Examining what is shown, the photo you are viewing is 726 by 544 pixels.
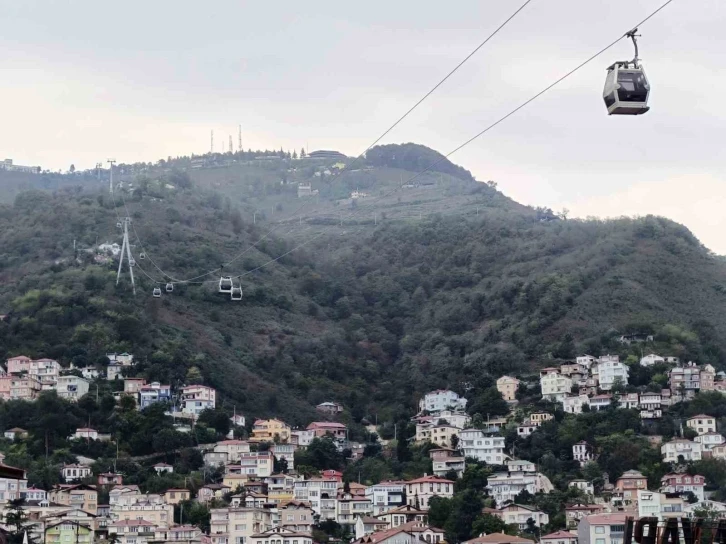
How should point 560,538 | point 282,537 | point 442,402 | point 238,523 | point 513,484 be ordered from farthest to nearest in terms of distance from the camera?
point 442,402 → point 513,484 → point 238,523 → point 282,537 → point 560,538

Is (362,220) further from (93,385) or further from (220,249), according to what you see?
(93,385)

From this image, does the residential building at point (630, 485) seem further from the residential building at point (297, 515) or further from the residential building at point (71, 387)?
the residential building at point (71, 387)

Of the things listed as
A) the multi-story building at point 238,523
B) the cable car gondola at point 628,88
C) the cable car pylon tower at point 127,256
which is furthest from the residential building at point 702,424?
the cable car gondola at point 628,88

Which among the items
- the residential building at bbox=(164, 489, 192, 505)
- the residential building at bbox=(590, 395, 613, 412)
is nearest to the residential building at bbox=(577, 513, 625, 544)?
the residential building at bbox=(164, 489, 192, 505)

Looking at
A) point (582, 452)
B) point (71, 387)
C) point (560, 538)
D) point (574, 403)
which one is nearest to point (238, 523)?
point (560, 538)

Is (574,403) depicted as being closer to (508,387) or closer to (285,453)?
(508,387)

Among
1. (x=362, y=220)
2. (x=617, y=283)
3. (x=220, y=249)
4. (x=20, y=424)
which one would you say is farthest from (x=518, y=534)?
(x=362, y=220)
